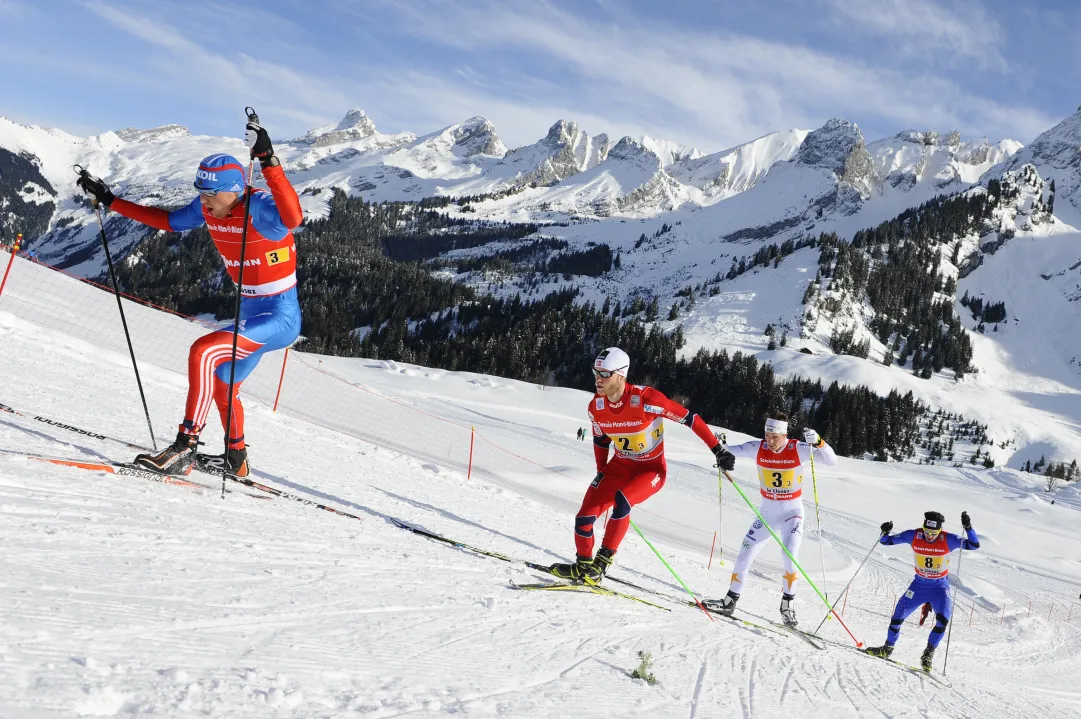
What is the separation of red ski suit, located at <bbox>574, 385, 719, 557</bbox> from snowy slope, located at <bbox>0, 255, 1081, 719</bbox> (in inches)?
38.1

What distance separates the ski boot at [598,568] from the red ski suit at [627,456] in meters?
0.09

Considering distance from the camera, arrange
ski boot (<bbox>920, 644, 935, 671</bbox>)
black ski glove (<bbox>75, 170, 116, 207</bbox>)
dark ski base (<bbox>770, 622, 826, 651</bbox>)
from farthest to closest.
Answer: ski boot (<bbox>920, 644, 935, 671</bbox>)
dark ski base (<bbox>770, 622, 826, 651</bbox>)
black ski glove (<bbox>75, 170, 116, 207</bbox>)

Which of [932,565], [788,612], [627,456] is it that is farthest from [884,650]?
[627,456]

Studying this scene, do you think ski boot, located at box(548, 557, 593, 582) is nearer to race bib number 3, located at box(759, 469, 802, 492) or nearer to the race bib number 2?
the race bib number 2

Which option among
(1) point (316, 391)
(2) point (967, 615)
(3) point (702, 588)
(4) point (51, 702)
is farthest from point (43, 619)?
(1) point (316, 391)

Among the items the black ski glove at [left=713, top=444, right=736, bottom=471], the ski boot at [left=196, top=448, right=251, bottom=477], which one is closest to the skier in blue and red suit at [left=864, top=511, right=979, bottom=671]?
the black ski glove at [left=713, top=444, right=736, bottom=471]

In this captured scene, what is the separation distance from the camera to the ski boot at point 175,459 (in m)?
5.43

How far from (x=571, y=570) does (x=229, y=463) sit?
3360 millimetres

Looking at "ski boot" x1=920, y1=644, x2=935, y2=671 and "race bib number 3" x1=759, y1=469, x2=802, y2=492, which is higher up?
"race bib number 3" x1=759, y1=469, x2=802, y2=492

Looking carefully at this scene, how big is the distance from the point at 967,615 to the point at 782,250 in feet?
602

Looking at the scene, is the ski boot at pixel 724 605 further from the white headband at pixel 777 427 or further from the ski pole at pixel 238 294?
the ski pole at pixel 238 294

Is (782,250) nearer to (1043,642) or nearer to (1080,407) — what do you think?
(1080,407)

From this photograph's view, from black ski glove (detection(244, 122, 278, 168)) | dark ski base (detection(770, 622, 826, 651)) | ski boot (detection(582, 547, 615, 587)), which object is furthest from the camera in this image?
dark ski base (detection(770, 622, 826, 651))

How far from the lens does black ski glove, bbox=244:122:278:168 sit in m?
5.02
